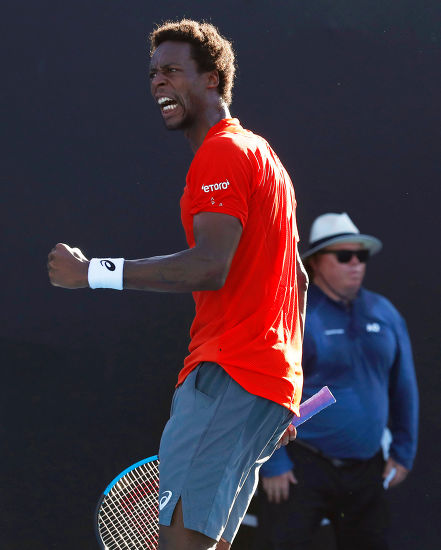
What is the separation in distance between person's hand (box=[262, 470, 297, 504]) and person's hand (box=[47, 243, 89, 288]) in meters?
1.66

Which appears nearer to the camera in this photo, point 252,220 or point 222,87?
point 252,220

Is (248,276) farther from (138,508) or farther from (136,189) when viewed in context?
(136,189)

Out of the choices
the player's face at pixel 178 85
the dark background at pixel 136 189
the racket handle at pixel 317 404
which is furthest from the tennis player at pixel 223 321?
the dark background at pixel 136 189

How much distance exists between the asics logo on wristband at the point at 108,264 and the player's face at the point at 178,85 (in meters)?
0.56

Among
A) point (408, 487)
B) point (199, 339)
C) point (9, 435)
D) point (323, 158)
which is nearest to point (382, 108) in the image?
point (323, 158)

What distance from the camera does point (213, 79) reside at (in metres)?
2.67

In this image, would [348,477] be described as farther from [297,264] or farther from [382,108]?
[382,108]

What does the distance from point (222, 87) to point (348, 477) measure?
5.76 feet

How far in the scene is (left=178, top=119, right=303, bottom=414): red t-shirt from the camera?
2.24 m

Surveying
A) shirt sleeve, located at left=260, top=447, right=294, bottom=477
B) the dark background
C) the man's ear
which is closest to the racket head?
shirt sleeve, located at left=260, top=447, right=294, bottom=477

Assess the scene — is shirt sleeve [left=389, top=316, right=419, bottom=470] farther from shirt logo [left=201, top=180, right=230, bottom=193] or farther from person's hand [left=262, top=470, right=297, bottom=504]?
shirt logo [left=201, top=180, right=230, bottom=193]

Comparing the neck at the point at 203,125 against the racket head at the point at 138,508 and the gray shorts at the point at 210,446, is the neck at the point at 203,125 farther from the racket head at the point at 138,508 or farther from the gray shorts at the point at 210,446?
the racket head at the point at 138,508

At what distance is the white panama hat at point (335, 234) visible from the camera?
378 centimetres

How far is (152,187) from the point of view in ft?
13.2
